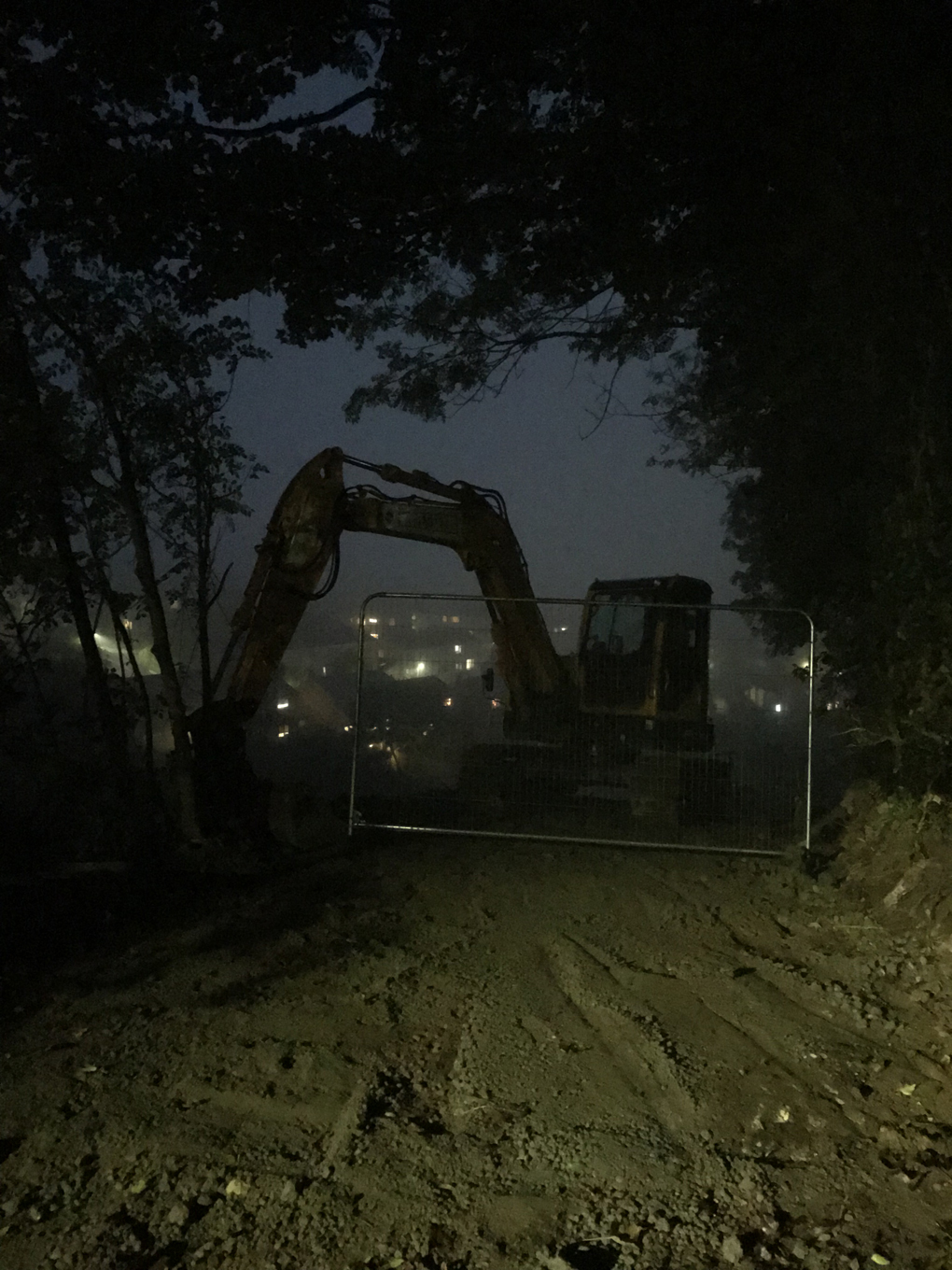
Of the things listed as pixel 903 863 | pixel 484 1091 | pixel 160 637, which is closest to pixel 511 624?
pixel 160 637

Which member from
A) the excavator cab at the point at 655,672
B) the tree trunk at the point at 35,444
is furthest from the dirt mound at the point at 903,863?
Result: the tree trunk at the point at 35,444

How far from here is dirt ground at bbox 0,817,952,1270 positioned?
2904mm

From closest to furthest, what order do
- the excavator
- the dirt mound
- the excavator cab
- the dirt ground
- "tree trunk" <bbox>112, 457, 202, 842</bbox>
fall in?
1. the dirt ground
2. the dirt mound
3. "tree trunk" <bbox>112, 457, 202, 842</bbox>
4. the excavator
5. the excavator cab

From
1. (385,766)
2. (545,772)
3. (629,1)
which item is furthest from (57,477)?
(629,1)

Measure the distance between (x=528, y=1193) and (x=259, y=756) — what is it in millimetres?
14432

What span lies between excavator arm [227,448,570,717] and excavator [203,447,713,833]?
0.5 inches

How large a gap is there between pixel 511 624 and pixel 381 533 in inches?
65.7

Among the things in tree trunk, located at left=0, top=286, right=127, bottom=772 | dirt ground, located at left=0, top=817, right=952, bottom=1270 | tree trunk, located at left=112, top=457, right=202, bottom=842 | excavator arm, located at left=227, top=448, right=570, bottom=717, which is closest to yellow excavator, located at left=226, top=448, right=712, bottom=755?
excavator arm, located at left=227, top=448, right=570, bottom=717

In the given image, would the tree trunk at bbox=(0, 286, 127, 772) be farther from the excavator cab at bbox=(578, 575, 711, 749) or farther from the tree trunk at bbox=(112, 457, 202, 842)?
the excavator cab at bbox=(578, 575, 711, 749)

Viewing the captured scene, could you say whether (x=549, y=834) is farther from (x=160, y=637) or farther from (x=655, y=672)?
(x=160, y=637)

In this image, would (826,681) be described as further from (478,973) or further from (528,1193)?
(528,1193)

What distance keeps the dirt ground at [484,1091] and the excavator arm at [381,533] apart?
3000 mm

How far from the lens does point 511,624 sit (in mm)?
9883

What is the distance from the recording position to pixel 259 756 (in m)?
16.9
